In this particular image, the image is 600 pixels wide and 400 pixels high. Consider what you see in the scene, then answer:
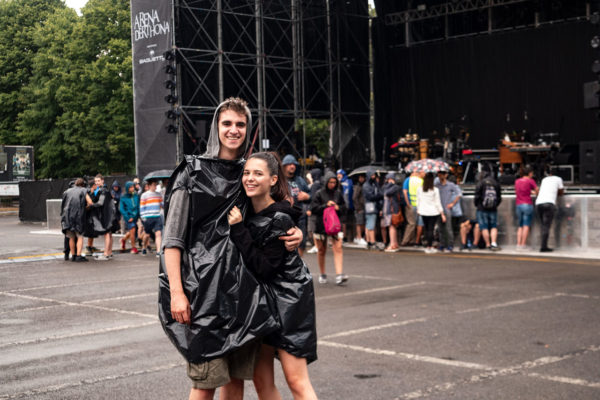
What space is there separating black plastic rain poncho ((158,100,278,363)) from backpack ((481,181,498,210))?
1367 centimetres

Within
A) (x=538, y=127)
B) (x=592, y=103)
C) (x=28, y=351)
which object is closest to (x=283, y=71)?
(x=538, y=127)

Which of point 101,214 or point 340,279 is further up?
point 101,214

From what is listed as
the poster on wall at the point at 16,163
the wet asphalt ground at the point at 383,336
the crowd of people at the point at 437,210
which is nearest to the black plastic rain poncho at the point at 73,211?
the wet asphalt ground at the point at 383,336

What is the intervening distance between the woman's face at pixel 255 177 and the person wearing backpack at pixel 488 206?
1353cm

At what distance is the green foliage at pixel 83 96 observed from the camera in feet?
158

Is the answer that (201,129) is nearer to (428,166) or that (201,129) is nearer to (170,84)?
(170,84)

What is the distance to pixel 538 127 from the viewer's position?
1266 inches

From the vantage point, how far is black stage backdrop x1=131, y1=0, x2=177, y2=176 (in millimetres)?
30250

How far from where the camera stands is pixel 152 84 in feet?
101

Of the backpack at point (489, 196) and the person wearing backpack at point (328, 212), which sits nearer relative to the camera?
the person wearing backpack at point (328, 212)

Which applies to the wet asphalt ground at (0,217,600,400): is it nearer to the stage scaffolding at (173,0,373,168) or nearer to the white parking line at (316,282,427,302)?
the white parking line at (316,282,427,302)

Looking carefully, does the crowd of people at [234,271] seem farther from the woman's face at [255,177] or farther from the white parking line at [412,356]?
the white parking line at [412,356]

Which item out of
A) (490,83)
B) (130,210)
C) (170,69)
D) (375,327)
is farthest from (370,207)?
(490,83)

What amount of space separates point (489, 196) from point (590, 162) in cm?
446
